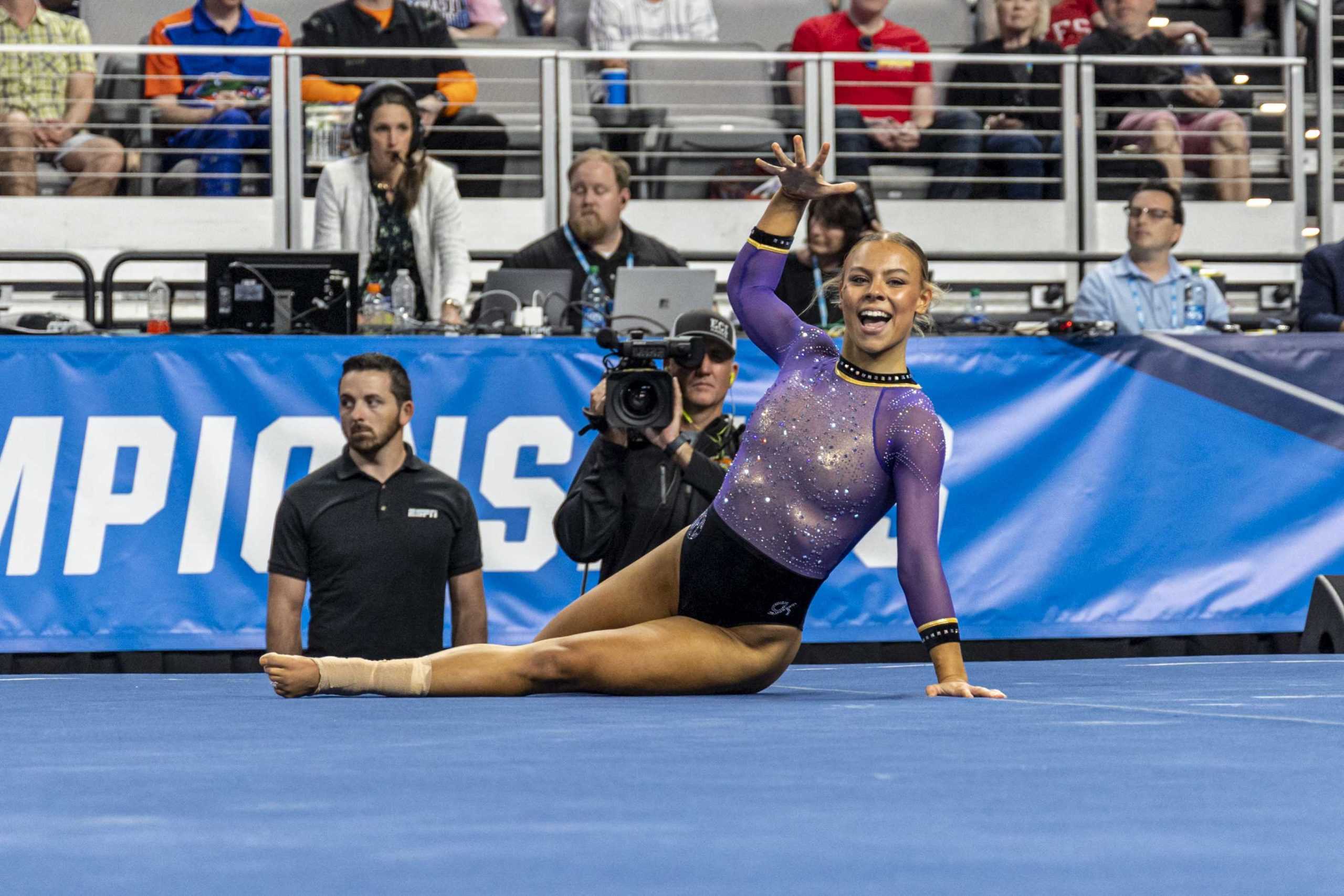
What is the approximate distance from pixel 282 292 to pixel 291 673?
305cm

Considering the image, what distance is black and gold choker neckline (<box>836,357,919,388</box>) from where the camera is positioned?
4.08m

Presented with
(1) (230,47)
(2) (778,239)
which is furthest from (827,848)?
(1) (230,47)

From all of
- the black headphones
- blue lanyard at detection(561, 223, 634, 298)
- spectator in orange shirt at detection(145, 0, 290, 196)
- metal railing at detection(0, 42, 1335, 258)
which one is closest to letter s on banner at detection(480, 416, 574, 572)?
blue lanyard at detection(561, 223, 634, 298)

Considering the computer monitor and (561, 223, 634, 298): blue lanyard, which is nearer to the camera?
the computer monitor

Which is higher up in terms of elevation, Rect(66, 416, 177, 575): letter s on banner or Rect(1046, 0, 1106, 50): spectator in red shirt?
Rect(1046, 0, 1106, 50): spectator in red shirt

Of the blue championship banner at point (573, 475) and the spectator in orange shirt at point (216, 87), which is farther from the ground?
the spectator in orange shirt at point (216, 87)

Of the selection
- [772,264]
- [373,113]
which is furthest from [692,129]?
[772,264]

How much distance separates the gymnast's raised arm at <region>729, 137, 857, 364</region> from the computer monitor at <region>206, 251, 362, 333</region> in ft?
8.38

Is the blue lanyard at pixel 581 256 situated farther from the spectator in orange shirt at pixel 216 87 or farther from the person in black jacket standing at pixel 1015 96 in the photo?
the person in black jacket standing at pixel 1015 96

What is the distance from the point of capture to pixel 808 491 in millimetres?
4027

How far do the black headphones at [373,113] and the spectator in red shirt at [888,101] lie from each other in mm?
2603

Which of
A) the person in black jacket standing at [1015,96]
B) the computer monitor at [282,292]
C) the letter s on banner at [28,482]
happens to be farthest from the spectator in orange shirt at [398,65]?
the letter s on banner at [28,482]

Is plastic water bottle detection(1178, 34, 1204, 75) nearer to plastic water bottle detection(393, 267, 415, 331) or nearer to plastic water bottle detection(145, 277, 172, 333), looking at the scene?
plastic water bottle detection(393, 267, 415, 331)

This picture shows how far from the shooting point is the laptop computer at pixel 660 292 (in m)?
6.41
